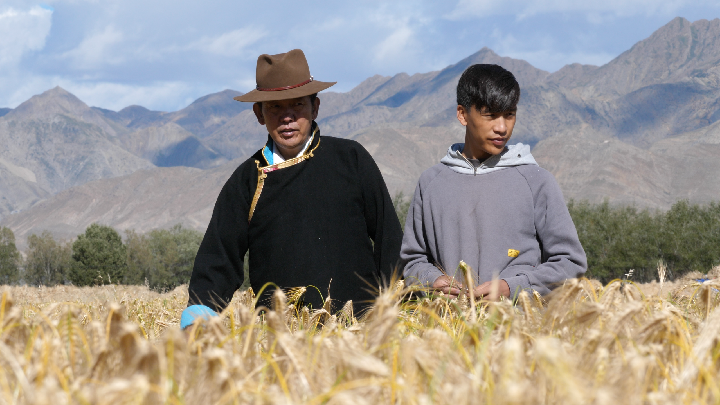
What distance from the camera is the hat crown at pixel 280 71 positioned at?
3.59 m

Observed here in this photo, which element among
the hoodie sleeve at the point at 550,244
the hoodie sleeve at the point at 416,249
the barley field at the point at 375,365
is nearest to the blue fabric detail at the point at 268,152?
the hoodie sleeve at the point at 416,249

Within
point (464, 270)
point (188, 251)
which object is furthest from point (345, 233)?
point (188, 251)

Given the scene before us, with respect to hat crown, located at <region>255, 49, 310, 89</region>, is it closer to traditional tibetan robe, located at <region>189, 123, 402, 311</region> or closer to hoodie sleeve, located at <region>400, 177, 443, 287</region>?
traditional tibetan robe, located at <region>189, 123, 402, 311</region>

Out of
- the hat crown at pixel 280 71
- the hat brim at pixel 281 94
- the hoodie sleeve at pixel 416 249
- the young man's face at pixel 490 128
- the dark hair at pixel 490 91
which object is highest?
the hat crown at pixel 280 71

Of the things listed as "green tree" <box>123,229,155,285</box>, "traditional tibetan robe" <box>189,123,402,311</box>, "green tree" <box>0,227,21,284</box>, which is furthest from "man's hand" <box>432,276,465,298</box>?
"green tree" <box>0,227,21,284</box>

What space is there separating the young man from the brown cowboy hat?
907 millimetres

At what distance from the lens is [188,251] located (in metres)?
79.9

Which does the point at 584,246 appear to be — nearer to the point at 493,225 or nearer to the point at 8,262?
the point at 493,225

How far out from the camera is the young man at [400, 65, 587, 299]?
3.20m

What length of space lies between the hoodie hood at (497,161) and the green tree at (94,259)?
7484cm

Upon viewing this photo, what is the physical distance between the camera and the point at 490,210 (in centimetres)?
333

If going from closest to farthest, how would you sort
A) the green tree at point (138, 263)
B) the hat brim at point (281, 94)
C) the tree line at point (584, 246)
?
1. the hat brim at point (281, 94)
2. the tree line at point (584, 246)
3. the green tree at point (138, 263)

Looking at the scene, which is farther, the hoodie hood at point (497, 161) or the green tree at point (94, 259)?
the green tree at point (94, 259)

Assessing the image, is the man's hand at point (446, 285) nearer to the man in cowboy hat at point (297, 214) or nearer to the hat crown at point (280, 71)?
the man in cowboy hat at point (297, 214)
